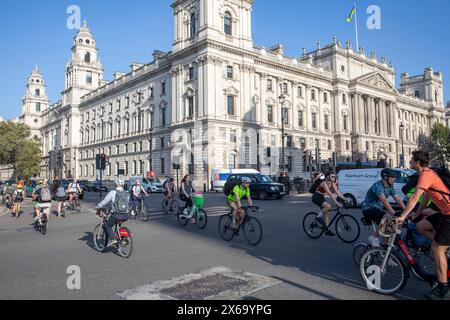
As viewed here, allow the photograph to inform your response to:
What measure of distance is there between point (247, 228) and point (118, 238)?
10.9 ft

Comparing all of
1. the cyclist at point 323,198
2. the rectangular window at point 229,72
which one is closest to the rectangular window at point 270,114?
the rectangular window at point 229,72

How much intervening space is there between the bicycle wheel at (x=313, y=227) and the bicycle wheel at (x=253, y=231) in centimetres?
155

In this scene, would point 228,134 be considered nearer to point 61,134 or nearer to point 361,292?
point 361,292

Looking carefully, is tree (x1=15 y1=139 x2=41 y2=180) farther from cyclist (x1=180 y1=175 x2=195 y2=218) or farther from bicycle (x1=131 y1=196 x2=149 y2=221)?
cyclist (x1=180 y1=175 x2=195 y2=218)

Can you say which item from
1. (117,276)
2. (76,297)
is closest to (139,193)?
(117,276)

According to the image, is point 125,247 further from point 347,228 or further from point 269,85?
point 269,85

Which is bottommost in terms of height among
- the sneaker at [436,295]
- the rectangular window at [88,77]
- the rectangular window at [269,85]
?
the sneaker at [436,295]

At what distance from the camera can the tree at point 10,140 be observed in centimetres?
6388

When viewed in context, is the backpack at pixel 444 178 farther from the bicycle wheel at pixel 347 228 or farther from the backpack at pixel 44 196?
the backpack at pixel 44 196

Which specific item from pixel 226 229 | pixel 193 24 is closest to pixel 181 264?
pixel 226 229

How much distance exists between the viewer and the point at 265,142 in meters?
52.0
